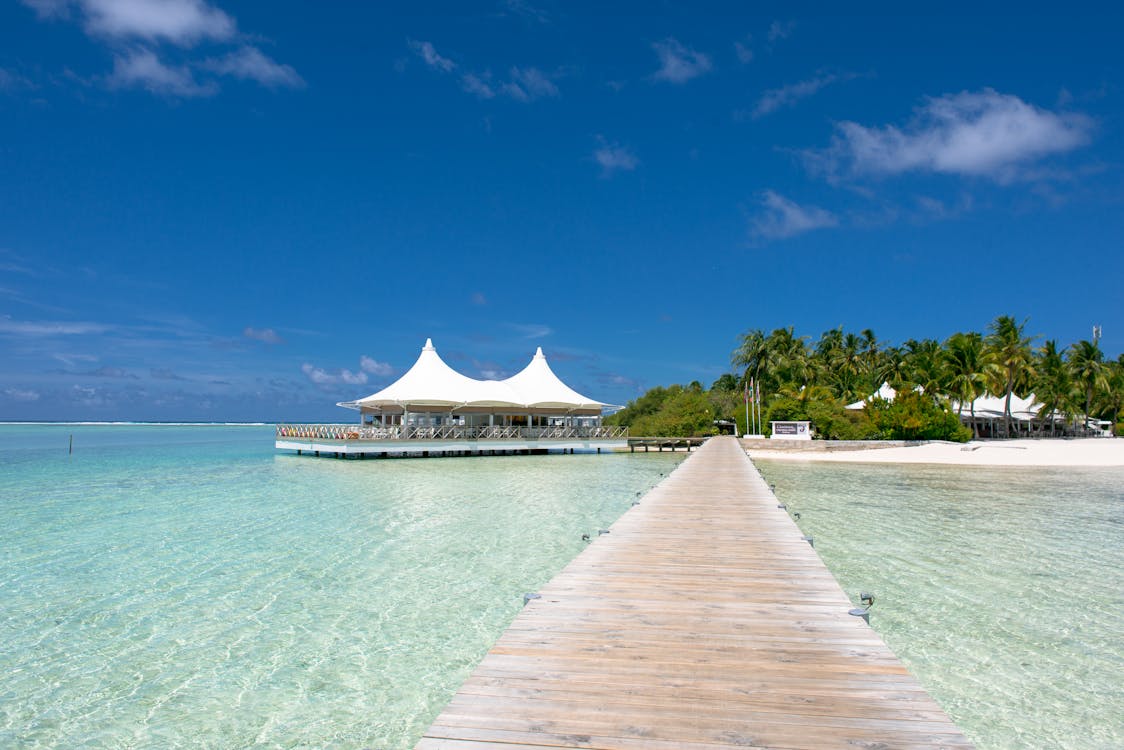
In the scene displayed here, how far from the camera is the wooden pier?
114 inches

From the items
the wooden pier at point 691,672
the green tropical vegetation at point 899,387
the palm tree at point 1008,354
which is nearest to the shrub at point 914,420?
the green tropical vegetation at point 899,387

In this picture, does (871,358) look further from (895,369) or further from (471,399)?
(471,399)

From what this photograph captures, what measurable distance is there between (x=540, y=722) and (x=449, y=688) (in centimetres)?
258

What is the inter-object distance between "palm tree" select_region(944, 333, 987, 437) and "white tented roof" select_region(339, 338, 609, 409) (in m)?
22.7

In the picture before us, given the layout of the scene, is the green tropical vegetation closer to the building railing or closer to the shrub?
the shrub

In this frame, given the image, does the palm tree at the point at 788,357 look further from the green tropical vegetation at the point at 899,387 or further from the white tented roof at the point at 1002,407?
the white tented roof at the point at 1002,407

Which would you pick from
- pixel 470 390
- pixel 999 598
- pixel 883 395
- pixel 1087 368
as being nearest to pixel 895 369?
pixel 883 395

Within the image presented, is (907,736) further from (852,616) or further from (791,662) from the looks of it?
(852,616)

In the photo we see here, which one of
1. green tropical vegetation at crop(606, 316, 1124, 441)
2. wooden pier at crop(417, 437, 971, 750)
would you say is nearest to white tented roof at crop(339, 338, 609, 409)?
green tropical vegetation at crop(606, 316, 1124, 441)

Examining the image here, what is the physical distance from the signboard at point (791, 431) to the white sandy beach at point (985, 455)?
4.61ft

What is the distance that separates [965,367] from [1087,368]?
1602cm

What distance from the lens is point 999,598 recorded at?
7484 millimetres

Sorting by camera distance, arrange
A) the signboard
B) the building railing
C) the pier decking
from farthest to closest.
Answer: the signboard
the building railing
the pier decking

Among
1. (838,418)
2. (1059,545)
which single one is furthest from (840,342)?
(1059,545)
